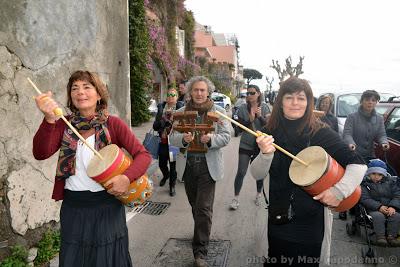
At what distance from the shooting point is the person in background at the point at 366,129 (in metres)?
5.52

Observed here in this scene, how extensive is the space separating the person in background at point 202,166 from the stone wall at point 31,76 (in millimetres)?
1421

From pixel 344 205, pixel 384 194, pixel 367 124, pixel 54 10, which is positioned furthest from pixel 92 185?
pixel 367 124

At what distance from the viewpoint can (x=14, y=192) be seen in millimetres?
3611

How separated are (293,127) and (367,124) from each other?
353 cm

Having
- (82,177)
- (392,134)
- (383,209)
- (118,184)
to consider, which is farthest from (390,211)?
(82,177)

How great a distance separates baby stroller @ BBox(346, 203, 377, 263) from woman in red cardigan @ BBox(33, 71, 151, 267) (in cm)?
280

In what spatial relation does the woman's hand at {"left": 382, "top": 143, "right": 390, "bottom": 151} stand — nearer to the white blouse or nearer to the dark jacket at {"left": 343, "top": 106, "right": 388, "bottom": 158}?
the dark jacket at {"left": 343, "top": 106, "right": 388, "bottom": 158}

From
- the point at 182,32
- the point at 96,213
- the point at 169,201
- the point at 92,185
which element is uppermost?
the point at 182,32

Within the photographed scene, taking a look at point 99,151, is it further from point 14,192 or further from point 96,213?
point 14,192

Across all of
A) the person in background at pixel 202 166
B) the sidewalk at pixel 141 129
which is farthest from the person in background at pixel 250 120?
the sidewalk at pixel 141 129

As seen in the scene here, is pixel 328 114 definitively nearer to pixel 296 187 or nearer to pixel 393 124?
pixel 393 124

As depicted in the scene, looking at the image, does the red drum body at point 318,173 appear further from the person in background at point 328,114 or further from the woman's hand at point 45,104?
the person in background at point 328,114

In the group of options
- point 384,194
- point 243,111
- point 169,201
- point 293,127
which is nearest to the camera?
point 293,127

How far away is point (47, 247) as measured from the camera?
395 centimetres
